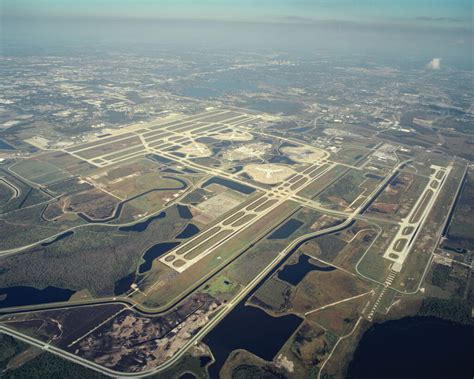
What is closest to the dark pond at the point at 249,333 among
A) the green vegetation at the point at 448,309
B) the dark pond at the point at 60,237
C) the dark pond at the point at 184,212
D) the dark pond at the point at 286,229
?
the green vegetation at the point at 448,309

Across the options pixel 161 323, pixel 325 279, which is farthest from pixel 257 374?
pixel 325 279

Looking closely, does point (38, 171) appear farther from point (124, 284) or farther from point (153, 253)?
point (124, 284)

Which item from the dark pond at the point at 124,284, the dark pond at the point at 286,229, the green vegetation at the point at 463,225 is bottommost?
the green vegetation at the point at 463,225

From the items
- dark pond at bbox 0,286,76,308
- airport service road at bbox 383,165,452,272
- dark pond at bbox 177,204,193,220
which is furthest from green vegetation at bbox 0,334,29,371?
airport service road at bbox 383,165,452,272

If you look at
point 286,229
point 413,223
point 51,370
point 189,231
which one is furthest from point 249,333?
point 413,223

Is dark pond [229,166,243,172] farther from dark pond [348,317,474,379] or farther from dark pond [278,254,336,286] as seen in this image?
dark pond [348,317,474,379]

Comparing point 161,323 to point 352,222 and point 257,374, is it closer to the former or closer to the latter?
point 257,374

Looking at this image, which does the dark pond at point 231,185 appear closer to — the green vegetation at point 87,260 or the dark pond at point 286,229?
the dark pond at point 286,229
